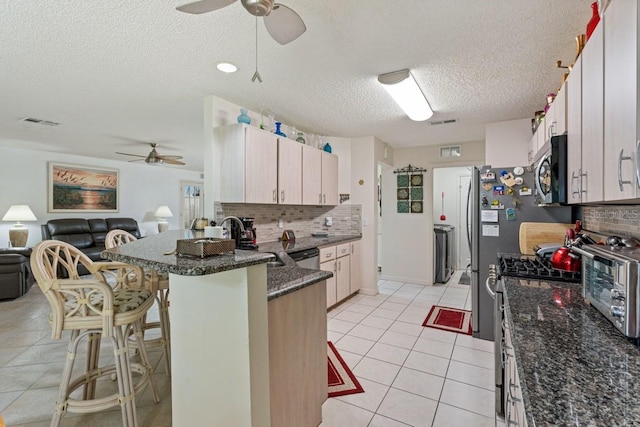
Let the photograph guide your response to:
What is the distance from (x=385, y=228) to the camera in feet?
17.9

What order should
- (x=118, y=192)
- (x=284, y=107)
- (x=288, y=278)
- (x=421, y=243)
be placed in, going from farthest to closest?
(x=118, y=192)
(x=421, y=243)
(x=284, y=107)
(x=288, y=278)

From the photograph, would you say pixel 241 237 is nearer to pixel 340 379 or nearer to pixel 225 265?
pixel 340 379

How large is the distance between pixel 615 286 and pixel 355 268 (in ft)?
11.2

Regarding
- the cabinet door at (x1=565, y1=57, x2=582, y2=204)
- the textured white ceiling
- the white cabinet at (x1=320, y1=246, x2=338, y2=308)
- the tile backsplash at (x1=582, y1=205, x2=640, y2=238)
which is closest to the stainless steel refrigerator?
the tile backsplash at (x1=582, y1=205, x2=640, y2=238)

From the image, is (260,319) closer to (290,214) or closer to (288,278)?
(288,278)

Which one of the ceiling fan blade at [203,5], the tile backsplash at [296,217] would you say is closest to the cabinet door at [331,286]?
the tile backsplash at [296,217]

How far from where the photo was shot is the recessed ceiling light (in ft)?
7.41

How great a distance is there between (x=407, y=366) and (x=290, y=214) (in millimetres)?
2361

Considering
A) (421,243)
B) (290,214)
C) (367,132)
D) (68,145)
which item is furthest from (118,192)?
(421,243)

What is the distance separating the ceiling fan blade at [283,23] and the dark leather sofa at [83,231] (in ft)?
19.3

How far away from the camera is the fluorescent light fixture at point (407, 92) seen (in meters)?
2.39

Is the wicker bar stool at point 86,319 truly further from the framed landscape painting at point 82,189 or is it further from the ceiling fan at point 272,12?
the framed landscape painting at point 82,189

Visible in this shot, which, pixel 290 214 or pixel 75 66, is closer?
pixel 75 66

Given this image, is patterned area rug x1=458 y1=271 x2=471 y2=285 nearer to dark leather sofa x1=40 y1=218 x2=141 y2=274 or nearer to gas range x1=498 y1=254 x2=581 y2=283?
gas range x1=498 y1=254 x2=581 y2=283
